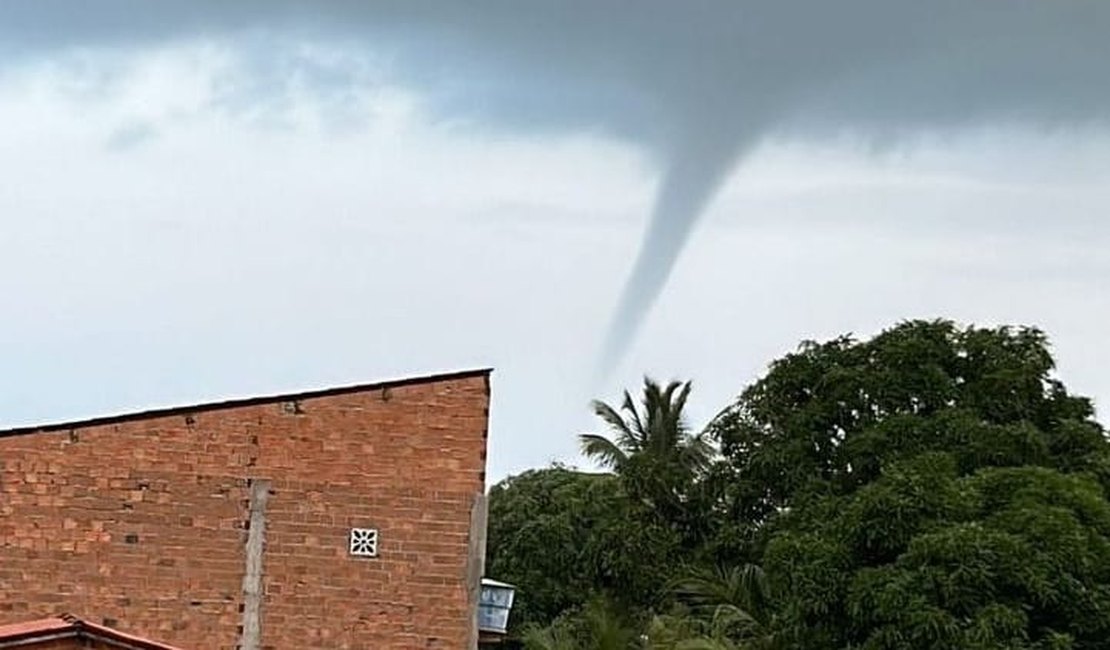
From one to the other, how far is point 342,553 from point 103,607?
2.86 metres

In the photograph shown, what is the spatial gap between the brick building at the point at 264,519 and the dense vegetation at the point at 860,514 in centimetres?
375

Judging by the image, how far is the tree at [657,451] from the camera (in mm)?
36031

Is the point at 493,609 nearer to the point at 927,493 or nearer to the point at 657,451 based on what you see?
the point at 927,493

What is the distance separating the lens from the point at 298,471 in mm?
20938

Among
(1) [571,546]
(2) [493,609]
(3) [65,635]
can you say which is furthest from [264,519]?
(1) [571,546]

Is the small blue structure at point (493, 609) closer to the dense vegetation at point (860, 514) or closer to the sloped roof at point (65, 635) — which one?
the dense vegetation at point (860, 514)

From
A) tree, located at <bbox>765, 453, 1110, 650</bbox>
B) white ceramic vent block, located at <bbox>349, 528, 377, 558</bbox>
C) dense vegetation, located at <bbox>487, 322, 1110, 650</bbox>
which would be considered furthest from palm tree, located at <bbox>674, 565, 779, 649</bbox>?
white ceramic vent block, located at <bbox>349, 528, 377, 558</bbox>

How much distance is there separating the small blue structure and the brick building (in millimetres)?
1021

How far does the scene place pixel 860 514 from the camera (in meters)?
23.9

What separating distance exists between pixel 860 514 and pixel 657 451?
1546 cm

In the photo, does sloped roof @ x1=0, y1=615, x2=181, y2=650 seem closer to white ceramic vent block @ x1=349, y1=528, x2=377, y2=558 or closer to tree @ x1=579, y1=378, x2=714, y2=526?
white ceramic vent block @ x1=349, y1=528, x2=377, y2=558

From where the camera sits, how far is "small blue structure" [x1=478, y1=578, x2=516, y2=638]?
22.0m

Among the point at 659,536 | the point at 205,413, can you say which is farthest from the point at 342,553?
the point at 659,536

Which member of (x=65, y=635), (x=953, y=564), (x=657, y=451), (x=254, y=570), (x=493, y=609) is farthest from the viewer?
(x=657, y=451)
